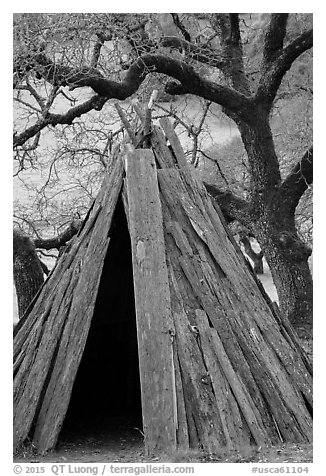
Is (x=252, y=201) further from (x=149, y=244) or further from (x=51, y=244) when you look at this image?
(x=149, y=244)

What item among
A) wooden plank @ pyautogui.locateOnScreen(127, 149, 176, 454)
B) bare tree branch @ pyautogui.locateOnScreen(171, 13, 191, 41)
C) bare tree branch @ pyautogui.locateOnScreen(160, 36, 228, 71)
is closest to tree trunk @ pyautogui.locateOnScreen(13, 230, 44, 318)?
wooden plank @ pyautogui.locateOnScreen(127, 149, 176, 454)

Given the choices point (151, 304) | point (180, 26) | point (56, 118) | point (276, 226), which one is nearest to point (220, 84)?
point (180, 26)

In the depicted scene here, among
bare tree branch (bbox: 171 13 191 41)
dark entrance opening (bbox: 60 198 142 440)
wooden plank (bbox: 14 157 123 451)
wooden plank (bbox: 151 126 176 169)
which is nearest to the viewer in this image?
wooden plank (bbox: 14 157 123 451)

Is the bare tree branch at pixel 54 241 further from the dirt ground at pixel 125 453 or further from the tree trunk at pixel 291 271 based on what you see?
the dirt ground at pixel 125 453

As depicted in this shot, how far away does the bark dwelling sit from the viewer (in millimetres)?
4594

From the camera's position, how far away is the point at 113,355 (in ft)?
25.5

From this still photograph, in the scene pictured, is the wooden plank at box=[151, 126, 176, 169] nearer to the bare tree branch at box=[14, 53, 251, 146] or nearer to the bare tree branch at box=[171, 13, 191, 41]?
the bare tree branch at box=[14, 53, 251, 146]

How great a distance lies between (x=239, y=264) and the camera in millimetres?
5902

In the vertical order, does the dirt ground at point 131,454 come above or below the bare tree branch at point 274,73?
below

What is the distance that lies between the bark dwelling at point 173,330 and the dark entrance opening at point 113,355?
736mm

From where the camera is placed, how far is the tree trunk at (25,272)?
8922 millimetres

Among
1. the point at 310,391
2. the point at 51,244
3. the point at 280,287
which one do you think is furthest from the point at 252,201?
the point at 310,391

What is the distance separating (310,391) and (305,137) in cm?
725

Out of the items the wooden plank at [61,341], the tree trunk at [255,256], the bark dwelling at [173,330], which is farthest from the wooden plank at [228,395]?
the tree trunk at [255,256]
